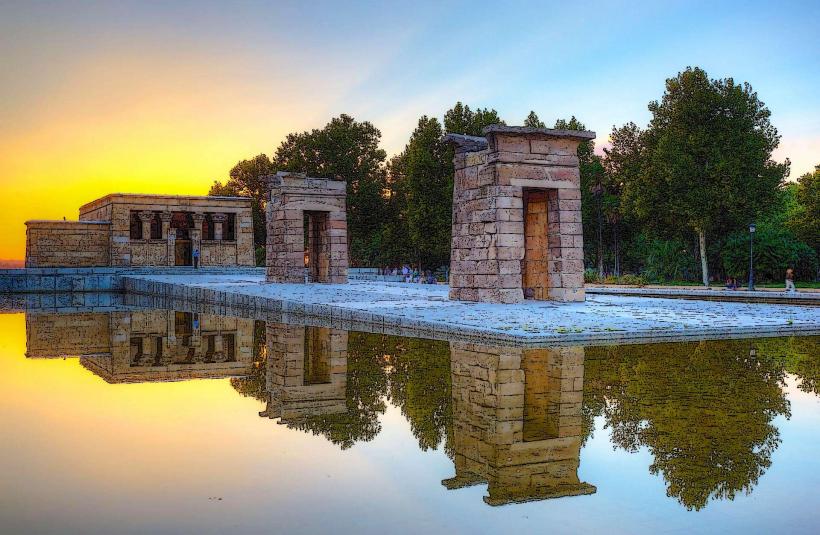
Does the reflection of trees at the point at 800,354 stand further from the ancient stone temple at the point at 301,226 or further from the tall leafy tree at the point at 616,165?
the tall leafy tree at the point at 616,165

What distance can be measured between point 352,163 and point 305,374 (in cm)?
4920

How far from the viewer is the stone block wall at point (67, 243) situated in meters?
49.8

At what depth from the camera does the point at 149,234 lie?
51.8 m

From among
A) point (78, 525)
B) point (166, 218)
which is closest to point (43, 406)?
point (78, 525)

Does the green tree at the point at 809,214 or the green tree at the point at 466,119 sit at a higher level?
the green tree at the point at 466,119

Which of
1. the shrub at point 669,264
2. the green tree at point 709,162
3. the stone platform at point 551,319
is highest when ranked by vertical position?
the green tree at point 709,162

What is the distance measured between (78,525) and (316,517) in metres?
1.15

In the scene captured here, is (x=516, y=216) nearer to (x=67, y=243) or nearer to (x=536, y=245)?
(x=536, y=245)

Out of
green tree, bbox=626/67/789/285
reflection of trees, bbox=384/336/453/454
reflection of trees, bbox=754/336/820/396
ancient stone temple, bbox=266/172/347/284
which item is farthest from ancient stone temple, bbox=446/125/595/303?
green tree, bbox=626/67/789/285

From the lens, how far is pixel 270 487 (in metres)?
4.13

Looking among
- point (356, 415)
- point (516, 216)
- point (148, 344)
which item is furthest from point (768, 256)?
point (356, 415)

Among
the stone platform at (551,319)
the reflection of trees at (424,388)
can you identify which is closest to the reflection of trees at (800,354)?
the stone platform at (551,319)

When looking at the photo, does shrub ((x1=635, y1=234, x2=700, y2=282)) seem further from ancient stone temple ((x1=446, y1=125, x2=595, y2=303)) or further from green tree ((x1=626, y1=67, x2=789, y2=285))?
ancient stone temple ((x1=446, y1=125, x2=595, y2=303))

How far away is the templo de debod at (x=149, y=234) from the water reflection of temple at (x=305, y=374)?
41.4 meters
